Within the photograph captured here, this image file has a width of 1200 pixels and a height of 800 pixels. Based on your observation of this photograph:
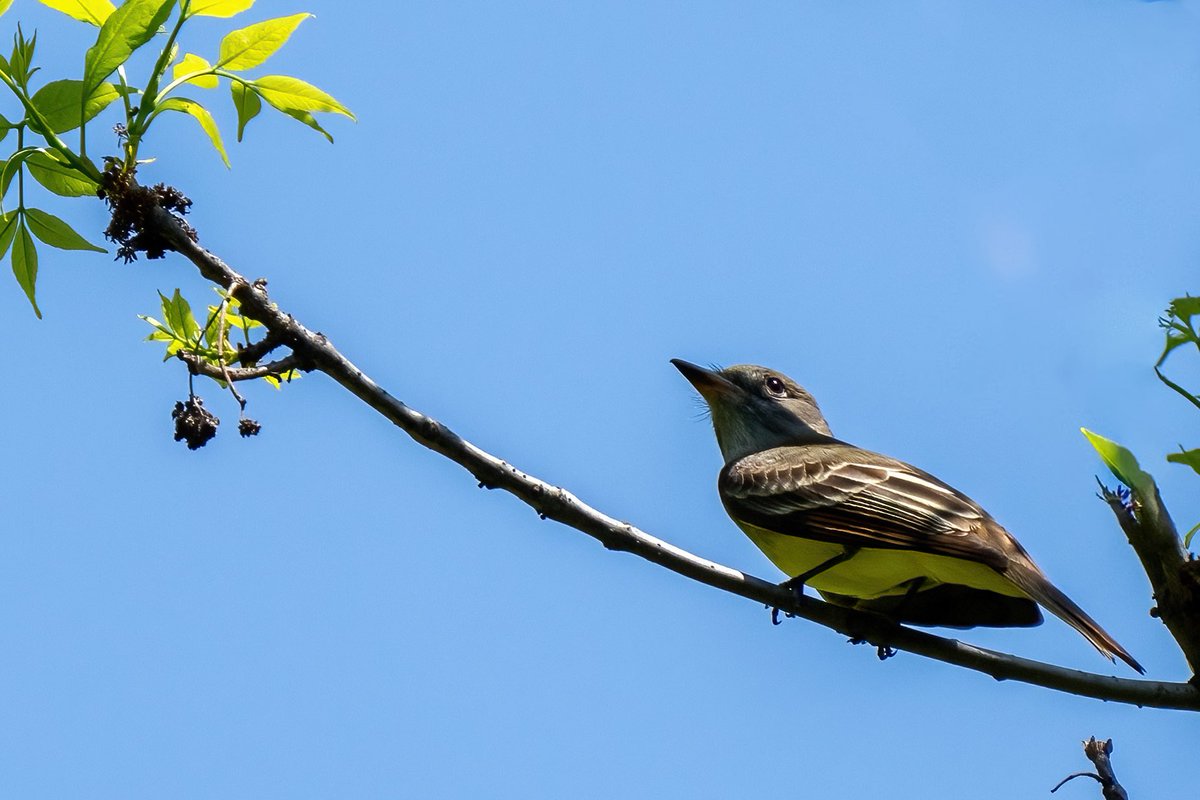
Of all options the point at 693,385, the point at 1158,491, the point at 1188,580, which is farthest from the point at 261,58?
the point at 693,385

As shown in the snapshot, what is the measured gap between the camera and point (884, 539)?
6.09 metres

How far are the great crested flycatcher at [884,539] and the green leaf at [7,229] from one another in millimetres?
3782

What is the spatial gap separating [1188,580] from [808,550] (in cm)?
258

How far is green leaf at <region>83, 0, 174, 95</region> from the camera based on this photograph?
3.49m

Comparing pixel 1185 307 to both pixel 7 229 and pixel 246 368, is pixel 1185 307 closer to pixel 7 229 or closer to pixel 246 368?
pixel 246 368

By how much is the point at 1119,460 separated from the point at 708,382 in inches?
190

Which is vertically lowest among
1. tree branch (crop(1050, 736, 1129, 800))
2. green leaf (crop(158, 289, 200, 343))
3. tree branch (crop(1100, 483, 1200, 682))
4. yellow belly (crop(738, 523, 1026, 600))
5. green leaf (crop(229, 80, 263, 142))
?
tree branch (crop(1050, 736, 1129, 800))

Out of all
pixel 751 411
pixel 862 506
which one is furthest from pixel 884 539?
pixel 751 411

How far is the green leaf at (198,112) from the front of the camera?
399cm

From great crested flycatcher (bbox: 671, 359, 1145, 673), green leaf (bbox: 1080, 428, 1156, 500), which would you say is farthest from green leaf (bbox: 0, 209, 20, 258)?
great crested flycatcher (bbox: 671, 359, 1145, 673)

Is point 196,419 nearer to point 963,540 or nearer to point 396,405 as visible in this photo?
point 396,405

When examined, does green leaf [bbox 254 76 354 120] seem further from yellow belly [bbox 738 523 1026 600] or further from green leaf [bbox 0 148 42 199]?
yellow belly [bbox 738 523 1026 600]

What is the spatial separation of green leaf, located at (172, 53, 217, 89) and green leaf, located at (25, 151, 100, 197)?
484 mm

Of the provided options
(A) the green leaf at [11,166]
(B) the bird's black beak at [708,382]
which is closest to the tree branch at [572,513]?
(A) the green leaf at [11,166]
